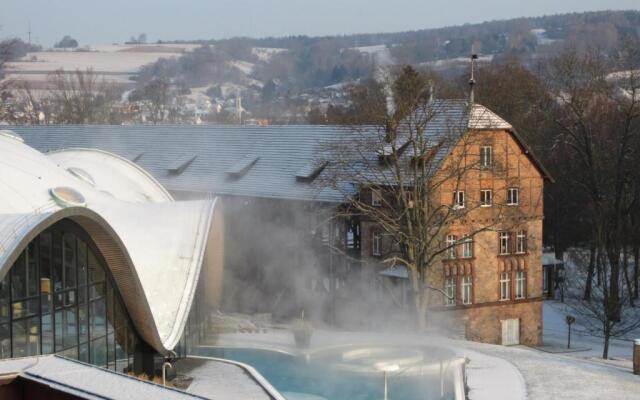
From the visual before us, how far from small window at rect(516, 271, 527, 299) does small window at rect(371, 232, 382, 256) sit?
5.12 meters

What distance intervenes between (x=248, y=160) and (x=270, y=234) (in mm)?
4290

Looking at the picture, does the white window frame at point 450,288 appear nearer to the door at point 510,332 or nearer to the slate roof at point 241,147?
the door at point 510,332

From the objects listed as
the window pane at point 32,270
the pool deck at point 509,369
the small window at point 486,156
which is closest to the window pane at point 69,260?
the window pane at point 32,270

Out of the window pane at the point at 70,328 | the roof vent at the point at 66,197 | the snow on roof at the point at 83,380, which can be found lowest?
the window pane at the point at 70,328

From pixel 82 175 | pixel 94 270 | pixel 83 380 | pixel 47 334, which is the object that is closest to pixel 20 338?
pixel 47 334

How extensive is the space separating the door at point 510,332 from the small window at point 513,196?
4.00m

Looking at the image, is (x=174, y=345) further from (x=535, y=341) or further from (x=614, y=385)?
(x=535, y=341)

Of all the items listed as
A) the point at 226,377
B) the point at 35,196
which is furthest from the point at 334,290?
the point at 35,196

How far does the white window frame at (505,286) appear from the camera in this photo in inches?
1521

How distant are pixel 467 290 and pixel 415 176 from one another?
8041 mm

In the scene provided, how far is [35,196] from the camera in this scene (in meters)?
24.6

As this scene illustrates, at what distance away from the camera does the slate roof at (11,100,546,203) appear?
36.6 m

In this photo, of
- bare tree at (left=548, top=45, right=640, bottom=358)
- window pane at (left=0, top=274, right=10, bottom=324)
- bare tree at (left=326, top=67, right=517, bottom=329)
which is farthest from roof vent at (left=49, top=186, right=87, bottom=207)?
bare tree at (left=548, top=45, right=640, bottom=358)

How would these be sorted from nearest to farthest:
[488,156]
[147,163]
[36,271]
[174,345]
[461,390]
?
1. [36,271]
2. [461,390]
3. [174,345]
4. [488,156]
5. [147,163]
